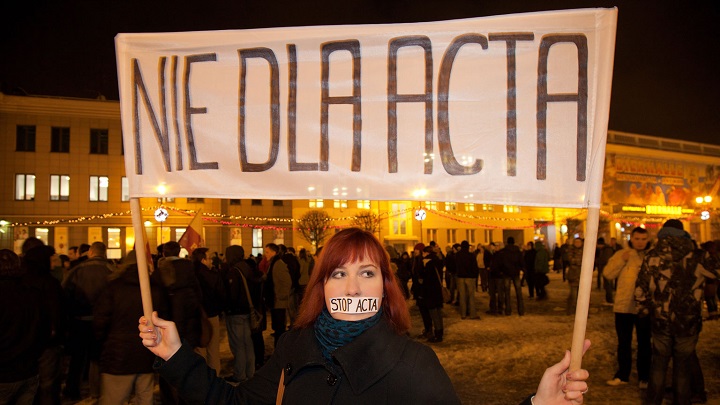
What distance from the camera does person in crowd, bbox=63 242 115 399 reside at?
26.4ft

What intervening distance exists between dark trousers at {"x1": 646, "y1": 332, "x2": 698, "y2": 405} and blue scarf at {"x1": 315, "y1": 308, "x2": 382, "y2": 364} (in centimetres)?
505

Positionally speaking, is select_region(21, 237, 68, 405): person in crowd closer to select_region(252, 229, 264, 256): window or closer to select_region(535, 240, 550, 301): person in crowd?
select_region(535, 240, 550, 301): person in crowd

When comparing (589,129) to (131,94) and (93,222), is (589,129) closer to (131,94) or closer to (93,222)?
(131,94)

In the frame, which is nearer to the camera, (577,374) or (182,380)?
(577,374)

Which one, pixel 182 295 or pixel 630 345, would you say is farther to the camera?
pixel 630 345

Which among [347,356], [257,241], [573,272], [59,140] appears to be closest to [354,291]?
[347,356]

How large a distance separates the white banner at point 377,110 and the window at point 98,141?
40.5 meters

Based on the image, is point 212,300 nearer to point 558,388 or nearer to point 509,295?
point 558,388

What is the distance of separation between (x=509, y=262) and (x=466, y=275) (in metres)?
1.23

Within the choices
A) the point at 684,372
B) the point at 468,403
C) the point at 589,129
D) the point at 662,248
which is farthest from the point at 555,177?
the point at 468,403

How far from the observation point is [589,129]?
2693 mm

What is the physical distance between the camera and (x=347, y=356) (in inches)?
86.1

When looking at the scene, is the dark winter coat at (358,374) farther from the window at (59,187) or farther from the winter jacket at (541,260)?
the window at (59,187)

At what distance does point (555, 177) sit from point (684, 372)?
4.67 metres
